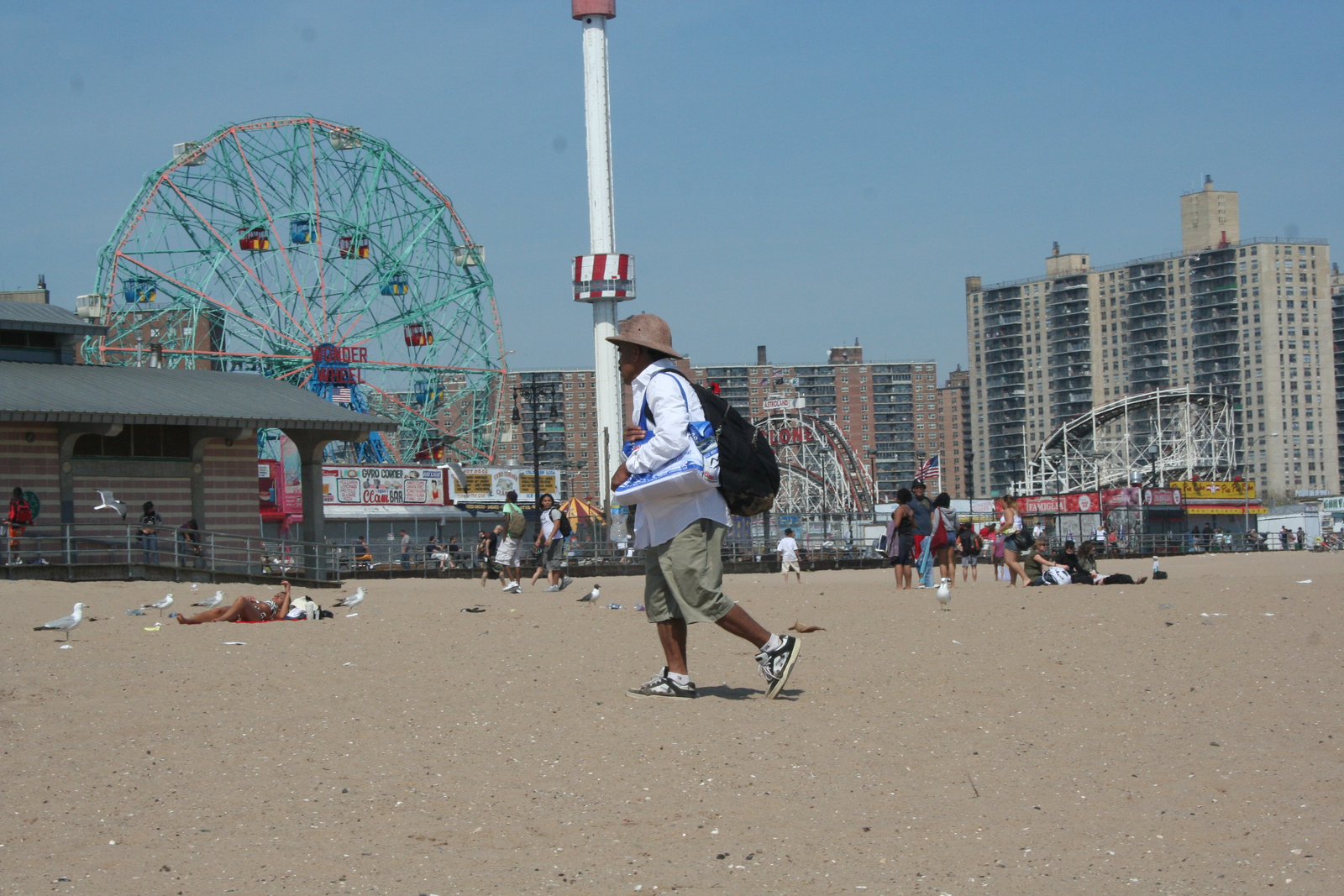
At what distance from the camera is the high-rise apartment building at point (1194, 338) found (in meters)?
151

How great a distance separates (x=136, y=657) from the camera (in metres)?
8.77

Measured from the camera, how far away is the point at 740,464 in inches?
251

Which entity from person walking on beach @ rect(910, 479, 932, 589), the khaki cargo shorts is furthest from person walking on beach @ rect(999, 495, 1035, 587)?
the khaki cargo shorts

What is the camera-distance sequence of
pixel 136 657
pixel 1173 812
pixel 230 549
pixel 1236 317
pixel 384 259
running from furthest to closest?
1. pixel 1236 317
2. pixel 384 259
3. pixel 230 549
4. pixel 136 657
5. pixel 1173 812

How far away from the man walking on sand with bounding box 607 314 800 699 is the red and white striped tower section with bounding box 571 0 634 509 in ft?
186

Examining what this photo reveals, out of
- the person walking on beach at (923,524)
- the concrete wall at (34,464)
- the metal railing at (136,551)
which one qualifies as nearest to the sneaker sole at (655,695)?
the person walking on beach at (923,524)

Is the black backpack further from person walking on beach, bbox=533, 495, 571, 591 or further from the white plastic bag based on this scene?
person walking on beach, bbox=533, 495, 571, 591

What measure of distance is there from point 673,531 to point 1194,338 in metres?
160

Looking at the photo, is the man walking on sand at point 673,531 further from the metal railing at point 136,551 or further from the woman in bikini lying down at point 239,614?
the metal railing at point 136,551

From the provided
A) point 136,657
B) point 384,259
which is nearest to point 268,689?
point 136,657

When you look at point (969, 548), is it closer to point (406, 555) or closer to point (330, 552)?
point (406, 555)

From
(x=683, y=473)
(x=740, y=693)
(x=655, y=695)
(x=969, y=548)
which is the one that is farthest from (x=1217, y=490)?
(x=683, y=473)

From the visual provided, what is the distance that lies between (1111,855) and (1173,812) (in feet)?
1.87

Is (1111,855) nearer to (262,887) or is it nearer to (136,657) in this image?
(262,887)
